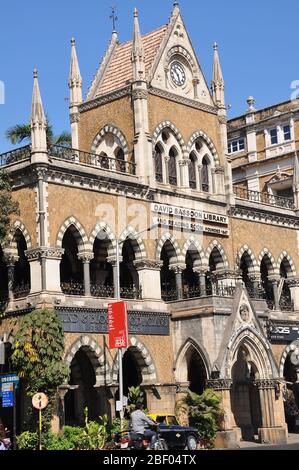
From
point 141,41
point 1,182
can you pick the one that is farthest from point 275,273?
point 1,182

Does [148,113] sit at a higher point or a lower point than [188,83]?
lower

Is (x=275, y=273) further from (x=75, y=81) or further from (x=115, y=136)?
(x=75, y=81)

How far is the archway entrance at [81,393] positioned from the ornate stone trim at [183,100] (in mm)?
14211

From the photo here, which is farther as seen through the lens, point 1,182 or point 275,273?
point 275,273

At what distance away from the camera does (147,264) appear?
41.6m

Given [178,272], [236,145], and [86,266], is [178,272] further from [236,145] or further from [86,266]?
[236,145]

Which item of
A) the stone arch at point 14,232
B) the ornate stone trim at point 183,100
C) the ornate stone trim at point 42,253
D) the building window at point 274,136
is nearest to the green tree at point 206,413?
the ornate stone trim at point 42,253

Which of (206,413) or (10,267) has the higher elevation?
(10,267)

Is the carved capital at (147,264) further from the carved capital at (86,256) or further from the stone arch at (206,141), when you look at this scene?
the stone arch at (206,141)

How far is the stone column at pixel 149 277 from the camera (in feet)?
136

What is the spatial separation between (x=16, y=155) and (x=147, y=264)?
8182 millimetres

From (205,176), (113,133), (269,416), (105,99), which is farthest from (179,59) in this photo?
(269,416)
